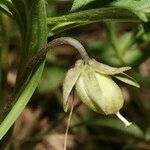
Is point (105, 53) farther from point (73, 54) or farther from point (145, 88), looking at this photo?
point (73, 54)

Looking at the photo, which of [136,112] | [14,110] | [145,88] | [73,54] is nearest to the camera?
[14,110]

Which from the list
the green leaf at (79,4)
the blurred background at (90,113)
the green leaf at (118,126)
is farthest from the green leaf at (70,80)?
the green leaf at (118,126)

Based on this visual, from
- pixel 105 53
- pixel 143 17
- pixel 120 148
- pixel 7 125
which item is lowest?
pixel 120 148

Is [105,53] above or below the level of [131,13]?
below

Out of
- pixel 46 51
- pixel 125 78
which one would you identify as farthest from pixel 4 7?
pixel 125 78

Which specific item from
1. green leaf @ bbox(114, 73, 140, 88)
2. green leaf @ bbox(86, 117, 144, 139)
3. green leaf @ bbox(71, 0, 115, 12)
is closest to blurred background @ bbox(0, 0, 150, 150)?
green leaf @ bbox(86, 117, 144, 139)

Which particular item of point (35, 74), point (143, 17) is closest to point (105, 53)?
point (35, 74)

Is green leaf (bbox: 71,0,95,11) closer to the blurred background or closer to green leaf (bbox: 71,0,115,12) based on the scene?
green leaf (bbox: 71,0,115,12)
